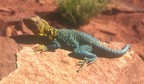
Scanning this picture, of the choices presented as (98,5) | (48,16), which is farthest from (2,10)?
(98,5)

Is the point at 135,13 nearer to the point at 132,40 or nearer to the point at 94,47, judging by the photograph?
the point at 132,40

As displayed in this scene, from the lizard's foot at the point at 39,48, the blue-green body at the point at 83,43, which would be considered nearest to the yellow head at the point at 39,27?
the blue-green body at the point at 83,43

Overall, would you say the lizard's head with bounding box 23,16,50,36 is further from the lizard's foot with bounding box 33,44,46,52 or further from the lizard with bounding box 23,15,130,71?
the lizard's foot with bounding box 33,44,46,52

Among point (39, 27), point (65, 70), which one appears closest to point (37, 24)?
point (39, 27)

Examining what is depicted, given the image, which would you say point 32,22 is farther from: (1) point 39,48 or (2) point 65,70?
(2) point 65,70

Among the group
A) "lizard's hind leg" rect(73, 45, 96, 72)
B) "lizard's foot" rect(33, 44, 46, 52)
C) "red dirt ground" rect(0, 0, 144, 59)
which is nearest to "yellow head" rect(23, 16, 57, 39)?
"lizard's foot" rect(33, 44, 46, 52)

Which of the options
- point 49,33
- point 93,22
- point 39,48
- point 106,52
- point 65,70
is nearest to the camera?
point 65,70
